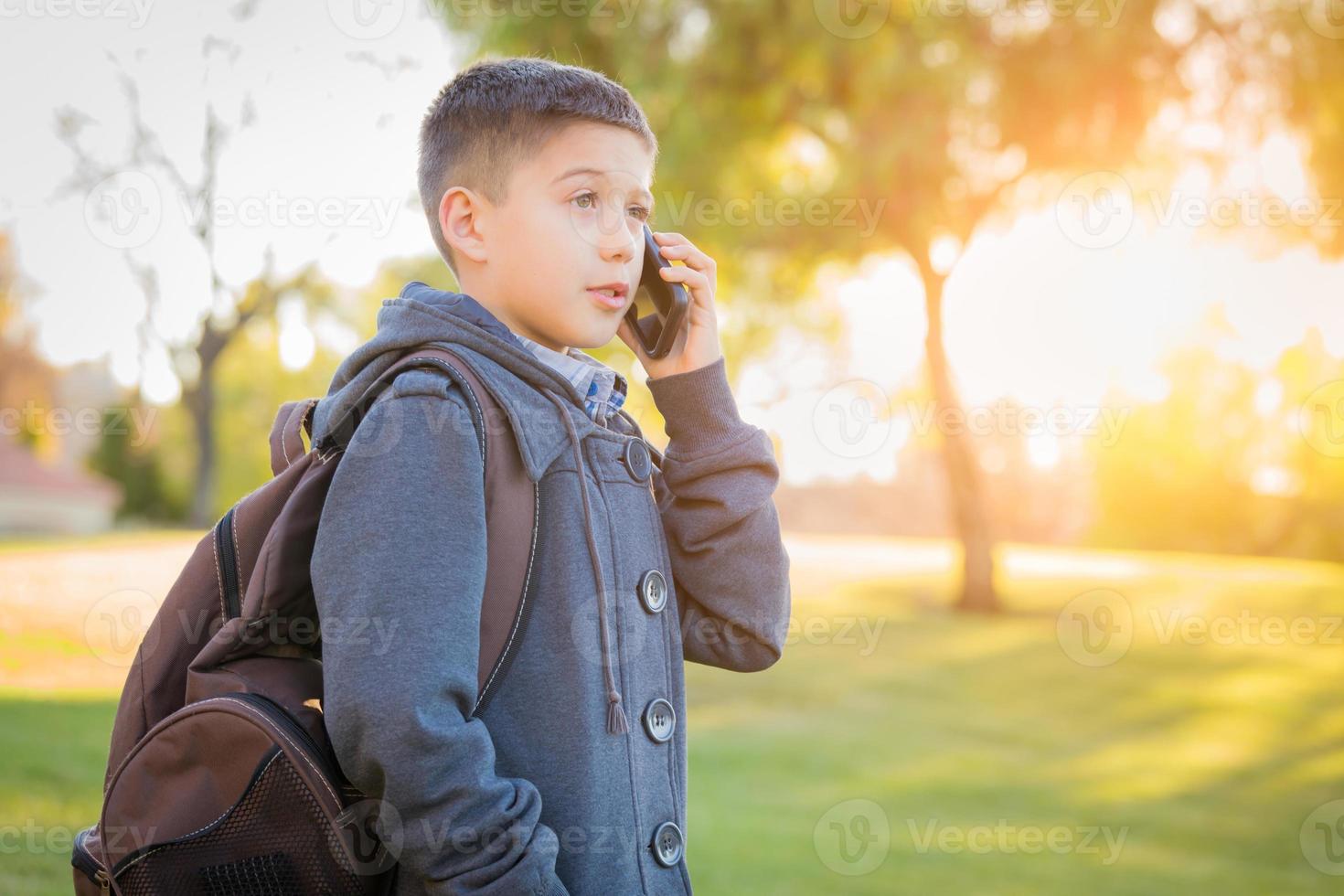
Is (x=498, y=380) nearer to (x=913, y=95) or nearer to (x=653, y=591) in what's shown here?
(x=653, y=591)

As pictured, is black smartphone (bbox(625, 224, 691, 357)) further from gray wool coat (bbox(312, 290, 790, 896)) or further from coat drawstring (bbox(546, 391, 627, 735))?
coat drawstring (bbox(546, 391, 627, 735))

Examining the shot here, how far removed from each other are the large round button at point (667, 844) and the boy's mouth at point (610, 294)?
83cm

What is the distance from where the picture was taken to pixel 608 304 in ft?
5.88

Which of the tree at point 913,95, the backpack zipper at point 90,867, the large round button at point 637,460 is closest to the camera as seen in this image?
the backpack zipper at point 90,867

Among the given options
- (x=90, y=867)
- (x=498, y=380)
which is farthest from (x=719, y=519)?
(x=90, y=867)

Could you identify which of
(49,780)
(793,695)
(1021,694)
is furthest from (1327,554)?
(49,780)

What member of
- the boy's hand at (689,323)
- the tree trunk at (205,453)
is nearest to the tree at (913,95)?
the boy's hand at (689,323)

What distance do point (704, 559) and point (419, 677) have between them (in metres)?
0.66

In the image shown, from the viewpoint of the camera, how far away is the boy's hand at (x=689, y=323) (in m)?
1.97

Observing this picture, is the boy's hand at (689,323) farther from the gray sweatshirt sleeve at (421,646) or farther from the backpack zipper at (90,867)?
the backpack zipper at (90,867)

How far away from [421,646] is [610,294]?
27.2 inches

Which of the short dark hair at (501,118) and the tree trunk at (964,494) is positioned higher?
the short dark hair at (501,118)

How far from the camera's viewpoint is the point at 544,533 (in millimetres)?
1604

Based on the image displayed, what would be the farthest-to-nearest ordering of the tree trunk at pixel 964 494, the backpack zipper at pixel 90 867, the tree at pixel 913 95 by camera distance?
the tree trunk at pixel 964 494 < the tree at pixel 913 95 < the backpack zipper at pixel 90 867
